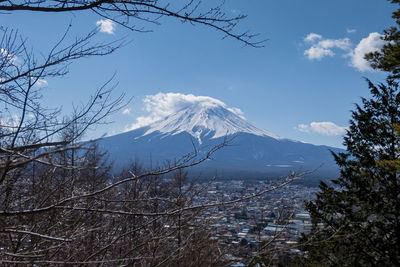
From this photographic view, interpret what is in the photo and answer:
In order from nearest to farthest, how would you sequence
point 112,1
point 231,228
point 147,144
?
point 112,1 → point 231,228 → point 147,144

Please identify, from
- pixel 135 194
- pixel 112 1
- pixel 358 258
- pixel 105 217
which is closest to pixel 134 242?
pixel 135 194

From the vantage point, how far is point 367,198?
980 cm

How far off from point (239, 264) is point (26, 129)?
2.23 m

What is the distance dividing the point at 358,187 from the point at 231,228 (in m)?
8.02

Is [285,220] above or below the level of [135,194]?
below

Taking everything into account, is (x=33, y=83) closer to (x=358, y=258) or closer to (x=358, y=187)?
(x=358, y=258)

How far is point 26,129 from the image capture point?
2.59 m

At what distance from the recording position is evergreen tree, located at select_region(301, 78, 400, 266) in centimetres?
909

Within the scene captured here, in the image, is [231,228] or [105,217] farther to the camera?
[105,217]

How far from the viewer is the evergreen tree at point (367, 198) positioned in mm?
9086

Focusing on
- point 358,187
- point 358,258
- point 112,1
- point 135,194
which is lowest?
point 358,258

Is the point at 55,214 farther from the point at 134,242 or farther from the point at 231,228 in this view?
the point at 231,228

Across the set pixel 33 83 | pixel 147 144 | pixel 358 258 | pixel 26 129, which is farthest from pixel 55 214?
pixel 147 144

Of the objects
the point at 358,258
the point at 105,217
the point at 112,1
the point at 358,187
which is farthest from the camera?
the point at 358,187
